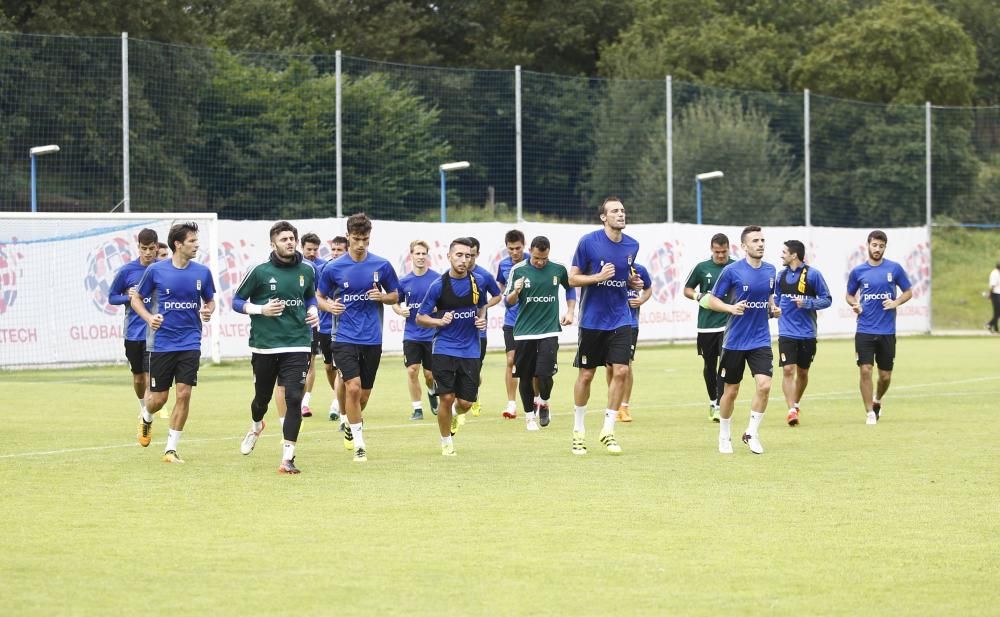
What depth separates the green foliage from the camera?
7012 cm

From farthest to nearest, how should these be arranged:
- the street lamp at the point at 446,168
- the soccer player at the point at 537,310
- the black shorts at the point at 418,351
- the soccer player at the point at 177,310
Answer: the street lamp at the point at 446,168 → the black shorts at the point at 418,351 → the soccer player at the point at 537,310 → the soccer player at the point at 177,310

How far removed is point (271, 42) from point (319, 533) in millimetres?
53358

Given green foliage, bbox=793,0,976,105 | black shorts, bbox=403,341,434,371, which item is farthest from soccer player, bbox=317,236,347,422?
green foliage, bbox=793,0,976,105

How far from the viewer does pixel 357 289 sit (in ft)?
46.9

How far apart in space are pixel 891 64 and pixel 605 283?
59.5 meters

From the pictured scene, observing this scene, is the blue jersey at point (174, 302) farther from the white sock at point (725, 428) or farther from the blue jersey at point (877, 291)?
the blue jersey at point (877, 291)

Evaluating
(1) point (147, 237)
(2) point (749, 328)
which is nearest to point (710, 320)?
(2) point (749, 328)

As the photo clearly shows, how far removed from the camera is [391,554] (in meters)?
9.20

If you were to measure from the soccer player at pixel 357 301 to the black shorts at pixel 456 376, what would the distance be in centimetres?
57

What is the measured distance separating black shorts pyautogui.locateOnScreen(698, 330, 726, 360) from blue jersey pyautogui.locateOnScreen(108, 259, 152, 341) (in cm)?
644

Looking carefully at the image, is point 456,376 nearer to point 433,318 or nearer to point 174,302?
point 433,318

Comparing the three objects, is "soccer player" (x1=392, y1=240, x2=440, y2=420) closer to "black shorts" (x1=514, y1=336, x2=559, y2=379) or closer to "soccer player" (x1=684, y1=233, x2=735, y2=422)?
"black shorts" (x1=514, y1=336, x2=559, y2=379)

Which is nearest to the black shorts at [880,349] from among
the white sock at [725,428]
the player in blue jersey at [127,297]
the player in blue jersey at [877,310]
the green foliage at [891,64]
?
the player in blue jersey at [877,310]

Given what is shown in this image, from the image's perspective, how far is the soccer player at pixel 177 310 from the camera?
1413 centimetres
